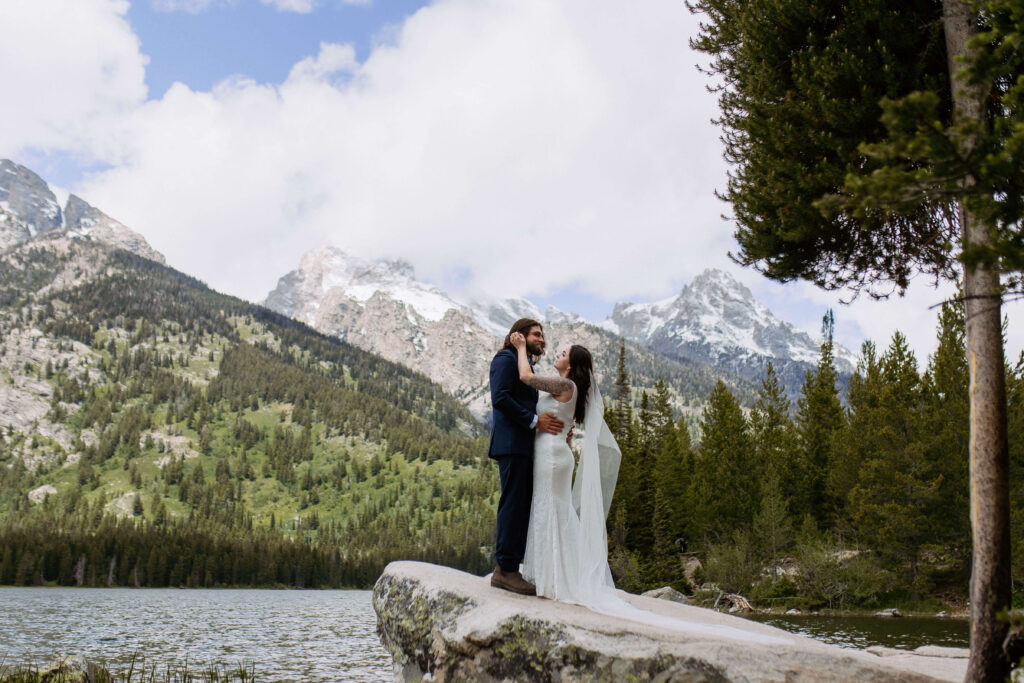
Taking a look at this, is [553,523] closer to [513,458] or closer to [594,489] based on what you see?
[594,489]

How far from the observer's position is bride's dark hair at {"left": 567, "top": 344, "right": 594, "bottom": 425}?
1026 centimetres

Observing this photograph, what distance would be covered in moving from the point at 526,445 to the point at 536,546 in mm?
1338

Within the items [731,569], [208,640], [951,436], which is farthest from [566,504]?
[731,569]

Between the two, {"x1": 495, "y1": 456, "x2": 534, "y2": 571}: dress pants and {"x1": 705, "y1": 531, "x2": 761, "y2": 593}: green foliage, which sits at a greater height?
{"x1": 495, "y1": 456, "x2": 534, "y2": 571}: dress pants

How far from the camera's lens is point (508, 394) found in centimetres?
947

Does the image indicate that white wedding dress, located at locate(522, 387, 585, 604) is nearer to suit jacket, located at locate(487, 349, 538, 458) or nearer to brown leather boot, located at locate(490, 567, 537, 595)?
brown leather boot, located at locate(490, 567, 537, 595)

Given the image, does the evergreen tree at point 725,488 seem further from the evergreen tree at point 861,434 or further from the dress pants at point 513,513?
Answer: the dress pants at point 513,513

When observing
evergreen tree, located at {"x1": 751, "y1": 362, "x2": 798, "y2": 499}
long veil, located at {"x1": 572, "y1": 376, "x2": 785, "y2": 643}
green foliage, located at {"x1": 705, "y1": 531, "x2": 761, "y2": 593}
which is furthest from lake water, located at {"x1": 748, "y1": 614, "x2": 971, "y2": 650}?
evergreen tree, located at {"x1": 751, "y1": 362, "x2": 798, "y2": 499}

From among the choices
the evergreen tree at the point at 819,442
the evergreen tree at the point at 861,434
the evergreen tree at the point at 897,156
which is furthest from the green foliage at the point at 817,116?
the evergreen tree at the point at 819,442

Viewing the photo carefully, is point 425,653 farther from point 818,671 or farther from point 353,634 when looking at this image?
point 353,634

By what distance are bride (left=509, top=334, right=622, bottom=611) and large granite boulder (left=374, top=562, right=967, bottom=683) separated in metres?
0.51

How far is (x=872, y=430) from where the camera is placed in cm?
4828

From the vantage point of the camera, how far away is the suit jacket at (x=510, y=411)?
9.45 metres

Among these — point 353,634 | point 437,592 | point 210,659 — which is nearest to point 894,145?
point 437,592
